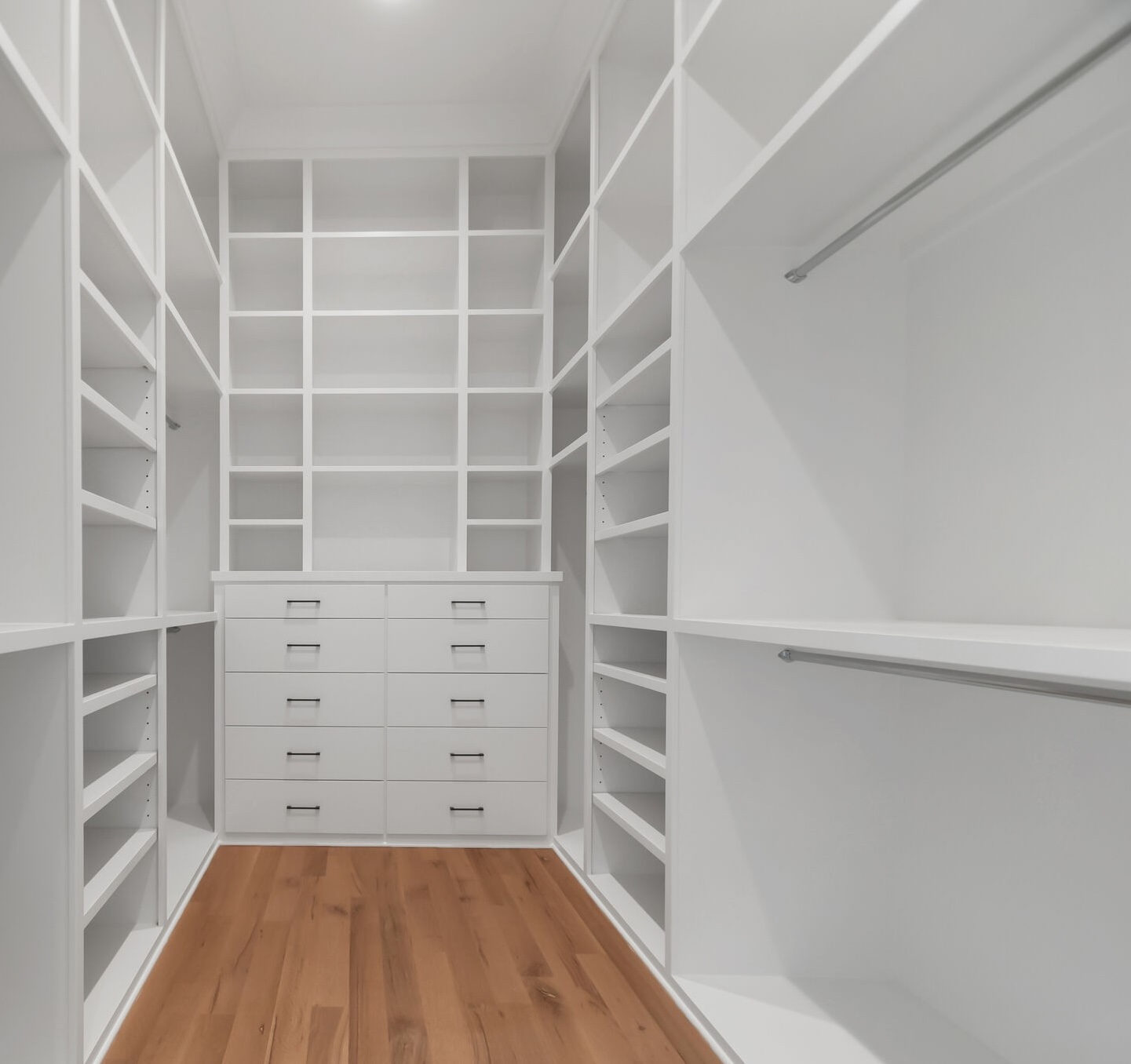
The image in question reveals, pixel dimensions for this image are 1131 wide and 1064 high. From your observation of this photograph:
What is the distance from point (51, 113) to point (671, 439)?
3.91 ft

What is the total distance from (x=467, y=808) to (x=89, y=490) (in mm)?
1486

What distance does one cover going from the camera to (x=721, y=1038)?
1.40 metres

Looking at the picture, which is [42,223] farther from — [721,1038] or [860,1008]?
[860,1008]

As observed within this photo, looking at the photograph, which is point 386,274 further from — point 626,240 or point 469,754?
point 469,754

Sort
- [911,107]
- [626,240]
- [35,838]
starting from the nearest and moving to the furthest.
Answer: [911,107]
[35,838]
[626,240]

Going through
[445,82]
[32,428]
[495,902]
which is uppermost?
[445,82]

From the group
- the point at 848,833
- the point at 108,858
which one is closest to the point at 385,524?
the point at 108,858

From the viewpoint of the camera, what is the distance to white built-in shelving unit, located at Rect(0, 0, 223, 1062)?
A: 1.30 metres

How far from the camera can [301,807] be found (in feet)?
8.81

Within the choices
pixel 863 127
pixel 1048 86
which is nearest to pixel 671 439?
pixel 863 127

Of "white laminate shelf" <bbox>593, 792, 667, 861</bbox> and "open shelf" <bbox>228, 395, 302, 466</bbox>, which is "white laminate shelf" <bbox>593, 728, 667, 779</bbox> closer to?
"white laminate shelf" <bbox>593, 792, 667, 861</bbox>

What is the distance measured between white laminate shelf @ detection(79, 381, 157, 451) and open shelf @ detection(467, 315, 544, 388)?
57.9 inches

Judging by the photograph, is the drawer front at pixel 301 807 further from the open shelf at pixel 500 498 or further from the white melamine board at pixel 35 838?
the white melamine board at pixel 35 838

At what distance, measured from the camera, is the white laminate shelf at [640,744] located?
1830 mm
